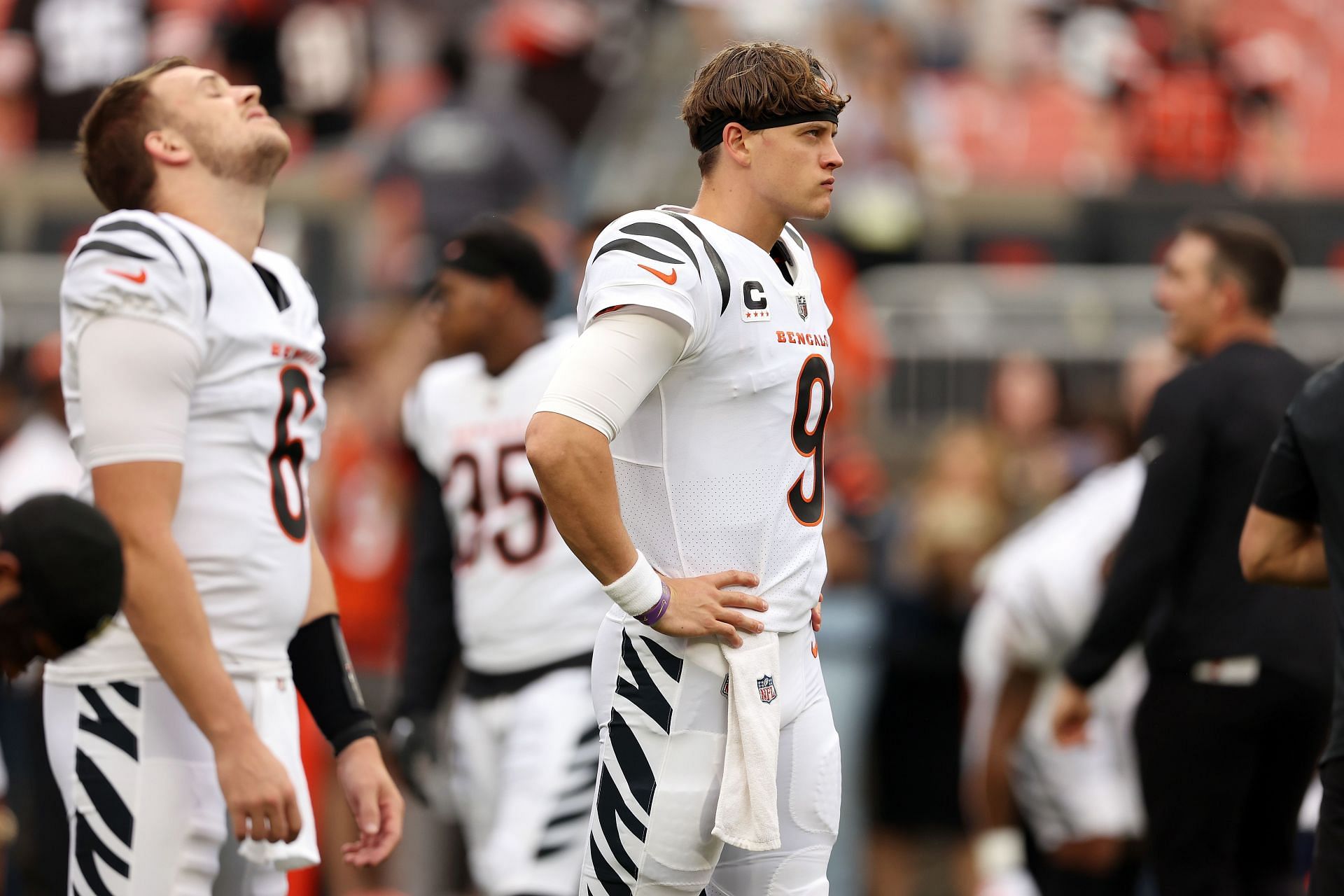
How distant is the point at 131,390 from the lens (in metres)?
3.52

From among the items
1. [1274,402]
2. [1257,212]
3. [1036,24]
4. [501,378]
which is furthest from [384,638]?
[1036,24]

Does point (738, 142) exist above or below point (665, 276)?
above

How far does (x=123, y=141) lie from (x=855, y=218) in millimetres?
8087

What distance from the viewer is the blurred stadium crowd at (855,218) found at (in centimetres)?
879

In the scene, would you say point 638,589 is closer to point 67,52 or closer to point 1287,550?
point 1287,550

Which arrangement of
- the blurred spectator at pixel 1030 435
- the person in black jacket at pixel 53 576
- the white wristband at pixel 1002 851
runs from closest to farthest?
1. the person in black jacket at pixel 53 576
2. the white wristband at pixel 1002 851
3. the blurred spectator at pixel 1030 435

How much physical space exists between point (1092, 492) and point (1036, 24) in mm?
8691

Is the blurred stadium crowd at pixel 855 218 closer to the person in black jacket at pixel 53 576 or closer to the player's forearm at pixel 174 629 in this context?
the player's forearm at pixel 174 629

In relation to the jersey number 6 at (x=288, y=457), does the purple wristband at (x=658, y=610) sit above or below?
below

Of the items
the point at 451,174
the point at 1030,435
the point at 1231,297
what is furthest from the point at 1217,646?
the point at 451,174

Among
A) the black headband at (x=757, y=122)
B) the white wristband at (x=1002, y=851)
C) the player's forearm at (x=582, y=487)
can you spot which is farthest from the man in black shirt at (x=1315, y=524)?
the white wristband at (x=1002, y=851)

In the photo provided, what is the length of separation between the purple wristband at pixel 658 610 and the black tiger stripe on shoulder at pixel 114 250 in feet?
3.92

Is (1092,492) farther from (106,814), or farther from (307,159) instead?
(307,159)

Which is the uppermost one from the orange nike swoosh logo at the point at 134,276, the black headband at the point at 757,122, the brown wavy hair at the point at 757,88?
the brown wavy hair at the point at 757,88
